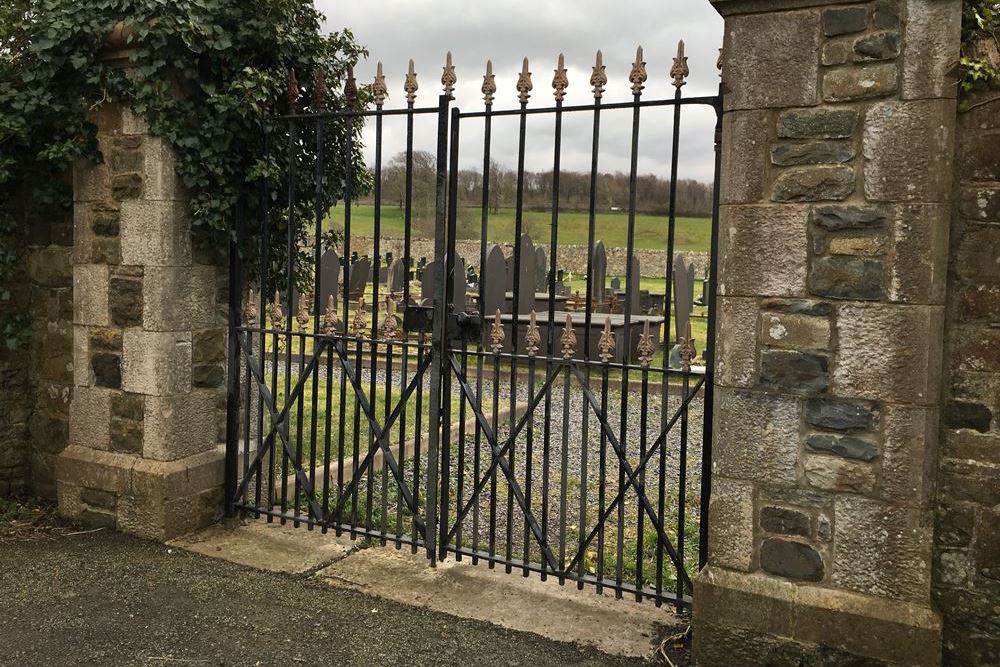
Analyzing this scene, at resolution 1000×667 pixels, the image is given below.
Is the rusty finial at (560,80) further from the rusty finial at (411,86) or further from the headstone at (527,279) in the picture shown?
the headstone at (527,279)

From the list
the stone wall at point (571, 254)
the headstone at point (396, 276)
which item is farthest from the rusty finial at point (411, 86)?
the stone wall at point (571, 254)

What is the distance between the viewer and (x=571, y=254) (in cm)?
2486

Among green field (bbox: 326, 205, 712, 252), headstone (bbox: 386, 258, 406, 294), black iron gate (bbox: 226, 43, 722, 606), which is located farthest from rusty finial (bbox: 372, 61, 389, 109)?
green field (bbox: 326, 205, 712, 252)

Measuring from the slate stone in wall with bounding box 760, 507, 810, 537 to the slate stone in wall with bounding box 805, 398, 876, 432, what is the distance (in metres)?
0.35

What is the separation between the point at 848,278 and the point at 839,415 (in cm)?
50

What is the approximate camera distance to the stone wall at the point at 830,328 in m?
3.00

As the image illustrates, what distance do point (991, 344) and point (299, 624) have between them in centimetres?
301

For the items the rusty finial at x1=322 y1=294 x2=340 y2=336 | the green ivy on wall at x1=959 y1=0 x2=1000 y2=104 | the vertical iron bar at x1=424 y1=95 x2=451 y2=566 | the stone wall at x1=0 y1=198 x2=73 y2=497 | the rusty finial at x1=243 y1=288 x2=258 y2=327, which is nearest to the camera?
the green ivy on wall at x1=959 y1=0 x2=1000 y2=104

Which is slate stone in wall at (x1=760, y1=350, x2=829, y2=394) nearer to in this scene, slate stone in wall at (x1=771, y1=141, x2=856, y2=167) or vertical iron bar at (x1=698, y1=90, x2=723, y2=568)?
vertical iron bar at (x1=698, y1=90, x2=723, y2=568)

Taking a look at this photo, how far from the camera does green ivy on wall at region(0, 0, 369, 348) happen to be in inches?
178

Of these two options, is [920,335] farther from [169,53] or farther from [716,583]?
[169,53]

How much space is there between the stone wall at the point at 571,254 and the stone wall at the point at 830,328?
15.2 m

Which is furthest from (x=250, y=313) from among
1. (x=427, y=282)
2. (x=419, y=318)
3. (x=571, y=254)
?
(x=571, y=254)

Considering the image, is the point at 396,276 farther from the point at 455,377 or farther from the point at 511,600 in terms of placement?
the point at 511,600
